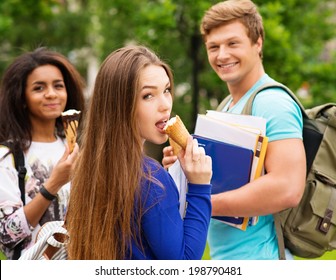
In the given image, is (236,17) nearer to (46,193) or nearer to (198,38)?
(46,193)

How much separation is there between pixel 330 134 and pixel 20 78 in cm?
177

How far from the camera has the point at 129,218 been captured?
2.20 metres

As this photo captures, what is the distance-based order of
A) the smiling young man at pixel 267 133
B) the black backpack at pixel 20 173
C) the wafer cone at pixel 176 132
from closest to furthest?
the wafer cone at pixel 176 132 → the smiling young man at pixel 267 133 → the black backpack at pixel 20 173

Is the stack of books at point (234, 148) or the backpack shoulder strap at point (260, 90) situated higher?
the backpack shoulder strap at point (260, 90)

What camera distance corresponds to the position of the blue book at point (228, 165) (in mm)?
2852

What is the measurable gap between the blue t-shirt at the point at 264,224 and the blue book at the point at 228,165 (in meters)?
0.11

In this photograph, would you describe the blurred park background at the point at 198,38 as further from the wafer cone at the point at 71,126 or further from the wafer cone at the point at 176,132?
the wafer cone at the point at 176,132

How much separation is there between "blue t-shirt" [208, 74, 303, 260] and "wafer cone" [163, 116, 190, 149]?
62cm

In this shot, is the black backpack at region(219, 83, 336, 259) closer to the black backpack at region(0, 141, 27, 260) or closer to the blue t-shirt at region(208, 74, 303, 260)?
the blue t-shirt at region(208, 74, 303, 260)

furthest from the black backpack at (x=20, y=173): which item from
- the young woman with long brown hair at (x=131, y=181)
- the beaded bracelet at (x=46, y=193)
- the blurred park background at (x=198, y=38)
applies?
the blurred park background at (x=198, y=38)

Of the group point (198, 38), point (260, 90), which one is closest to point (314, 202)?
point (260, 90)

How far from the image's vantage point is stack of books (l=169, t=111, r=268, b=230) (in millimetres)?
2822

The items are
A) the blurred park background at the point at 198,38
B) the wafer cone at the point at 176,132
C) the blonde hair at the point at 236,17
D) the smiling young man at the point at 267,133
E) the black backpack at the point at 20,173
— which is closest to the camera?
the wafer cone at the point at 176,132

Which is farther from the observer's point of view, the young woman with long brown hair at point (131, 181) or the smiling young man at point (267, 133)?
the smiling young man at point (267, 133)
